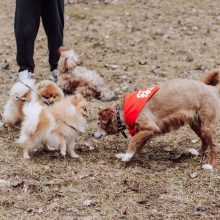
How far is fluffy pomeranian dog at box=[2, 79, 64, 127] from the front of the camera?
6016 mm

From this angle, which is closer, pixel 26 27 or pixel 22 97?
pixel 22 97

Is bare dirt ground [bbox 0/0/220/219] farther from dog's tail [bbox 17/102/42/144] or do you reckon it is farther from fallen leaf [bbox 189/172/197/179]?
dog's tail [bbox 17/102/42/144]

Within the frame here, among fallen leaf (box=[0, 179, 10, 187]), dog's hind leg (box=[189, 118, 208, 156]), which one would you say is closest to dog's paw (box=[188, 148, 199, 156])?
dog's hind leg (box=[189, 118, 208, 156])

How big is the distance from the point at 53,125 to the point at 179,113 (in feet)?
4.53

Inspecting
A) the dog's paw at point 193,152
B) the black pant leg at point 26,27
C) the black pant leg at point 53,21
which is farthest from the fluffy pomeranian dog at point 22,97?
the dog's paw at point 193,152

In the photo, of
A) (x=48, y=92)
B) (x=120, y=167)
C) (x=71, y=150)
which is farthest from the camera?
(x=48, y=92)

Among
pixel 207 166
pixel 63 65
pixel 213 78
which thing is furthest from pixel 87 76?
pixel 207 166

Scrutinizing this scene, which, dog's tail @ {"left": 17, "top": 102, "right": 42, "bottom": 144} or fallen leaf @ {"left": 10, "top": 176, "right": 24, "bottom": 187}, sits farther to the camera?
dog's tail @ {"left": 17, "top": 102, "right": 42, "bottom": 144}

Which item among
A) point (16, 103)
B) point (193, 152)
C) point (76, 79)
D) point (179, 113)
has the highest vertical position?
point (179, 113)

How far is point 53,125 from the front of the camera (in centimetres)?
520

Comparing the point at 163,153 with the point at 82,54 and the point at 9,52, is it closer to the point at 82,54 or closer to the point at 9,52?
the point at 82,54

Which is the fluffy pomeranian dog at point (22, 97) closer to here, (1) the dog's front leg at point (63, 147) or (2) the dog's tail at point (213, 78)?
(1) the dog's front leg at point (63, 147)

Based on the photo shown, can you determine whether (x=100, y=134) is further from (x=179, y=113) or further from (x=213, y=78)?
(x=213, y=78)

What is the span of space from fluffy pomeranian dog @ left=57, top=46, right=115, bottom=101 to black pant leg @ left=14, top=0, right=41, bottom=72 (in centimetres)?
56
